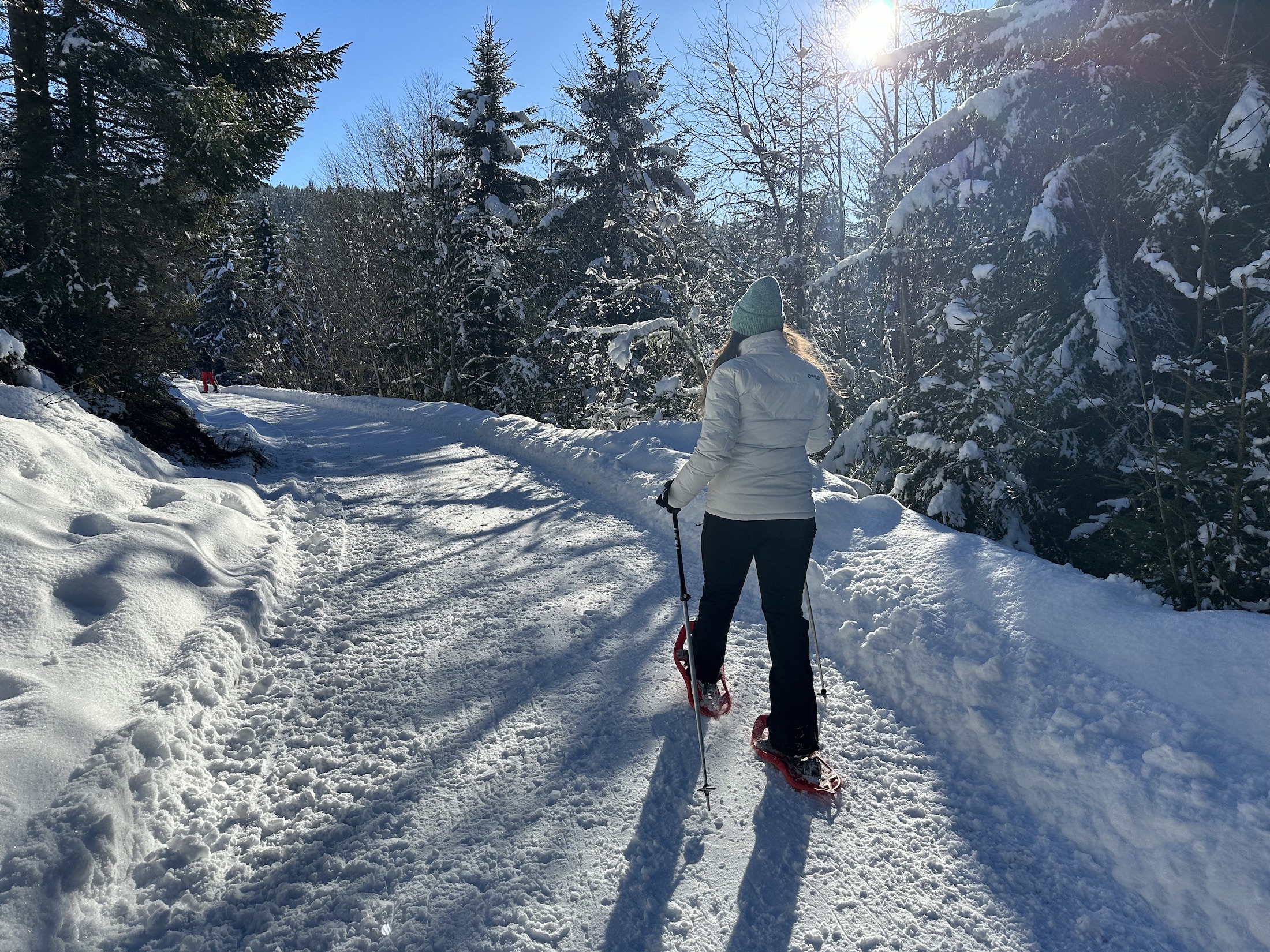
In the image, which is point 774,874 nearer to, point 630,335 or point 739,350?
point 739,350

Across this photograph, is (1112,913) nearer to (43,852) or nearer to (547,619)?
(547,619)

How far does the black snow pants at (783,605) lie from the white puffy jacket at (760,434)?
0.07m

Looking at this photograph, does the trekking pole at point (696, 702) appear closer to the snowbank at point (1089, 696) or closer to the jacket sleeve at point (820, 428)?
the jacket sleeve at point (820, 428)

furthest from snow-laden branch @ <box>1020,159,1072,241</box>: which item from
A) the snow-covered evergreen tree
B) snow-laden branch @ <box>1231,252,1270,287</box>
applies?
snow-laden branch @ <box>1231,252,1270,287</box>

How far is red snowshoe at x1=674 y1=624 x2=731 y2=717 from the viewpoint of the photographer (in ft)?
11.2

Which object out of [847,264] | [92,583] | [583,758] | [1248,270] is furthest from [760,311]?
[847,264]

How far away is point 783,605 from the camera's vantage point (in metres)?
3.01

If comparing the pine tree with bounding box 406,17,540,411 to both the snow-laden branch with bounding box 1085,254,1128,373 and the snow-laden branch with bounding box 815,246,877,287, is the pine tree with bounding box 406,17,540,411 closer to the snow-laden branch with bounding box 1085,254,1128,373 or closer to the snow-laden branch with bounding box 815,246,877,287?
the snow-laden branch with bounding box 815,246,877,287

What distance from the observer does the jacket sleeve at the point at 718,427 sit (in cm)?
296

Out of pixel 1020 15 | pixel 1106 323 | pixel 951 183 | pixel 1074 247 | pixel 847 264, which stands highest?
pixel 1020 15

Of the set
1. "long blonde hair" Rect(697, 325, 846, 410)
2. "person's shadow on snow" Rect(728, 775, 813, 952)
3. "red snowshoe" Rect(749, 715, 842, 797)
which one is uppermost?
"long blonde hair" Rect(697, 325, 846, 410)

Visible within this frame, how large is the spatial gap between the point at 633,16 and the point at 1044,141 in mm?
14066

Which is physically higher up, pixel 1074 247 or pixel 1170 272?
pixel 1074 247

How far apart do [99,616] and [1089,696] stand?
16.7ft
